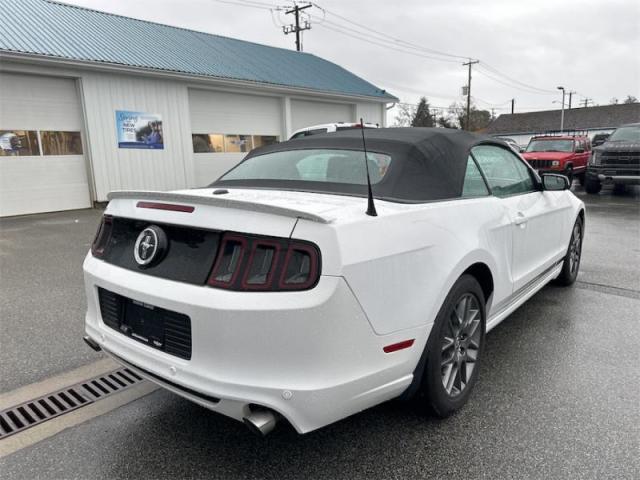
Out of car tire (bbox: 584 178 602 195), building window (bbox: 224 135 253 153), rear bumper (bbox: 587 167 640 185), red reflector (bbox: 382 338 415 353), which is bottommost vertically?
car tire (bbox: 584 178 602 195)

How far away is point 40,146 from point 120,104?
7.21ft

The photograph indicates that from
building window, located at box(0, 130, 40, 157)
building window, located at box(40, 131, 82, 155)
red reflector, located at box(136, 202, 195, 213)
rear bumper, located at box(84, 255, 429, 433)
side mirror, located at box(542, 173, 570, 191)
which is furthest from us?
building window, located at box(40, 131, 82, 155)

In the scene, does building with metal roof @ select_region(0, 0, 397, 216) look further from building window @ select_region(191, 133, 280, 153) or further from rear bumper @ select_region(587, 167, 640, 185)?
rear bumper @ select_region(587, 167, 640, 185)

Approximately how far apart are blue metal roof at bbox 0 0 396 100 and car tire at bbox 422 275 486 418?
10871 mm

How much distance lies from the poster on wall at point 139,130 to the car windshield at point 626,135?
13.1 meters

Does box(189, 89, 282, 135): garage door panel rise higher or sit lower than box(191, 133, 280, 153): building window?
higher

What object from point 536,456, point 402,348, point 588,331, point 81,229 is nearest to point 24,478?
point 402,348

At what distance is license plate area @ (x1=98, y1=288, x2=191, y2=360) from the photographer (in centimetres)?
201

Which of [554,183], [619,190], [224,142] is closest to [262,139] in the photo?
[224,142]

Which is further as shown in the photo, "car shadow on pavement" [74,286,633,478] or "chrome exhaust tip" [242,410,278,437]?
"car shadow on pavement" [74,286,633,478]

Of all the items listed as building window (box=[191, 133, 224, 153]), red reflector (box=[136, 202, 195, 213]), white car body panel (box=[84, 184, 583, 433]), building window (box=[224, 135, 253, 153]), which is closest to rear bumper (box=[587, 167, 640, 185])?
building window (box=[224, 135, 253, 153])

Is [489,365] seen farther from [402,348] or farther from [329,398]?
[329,398]

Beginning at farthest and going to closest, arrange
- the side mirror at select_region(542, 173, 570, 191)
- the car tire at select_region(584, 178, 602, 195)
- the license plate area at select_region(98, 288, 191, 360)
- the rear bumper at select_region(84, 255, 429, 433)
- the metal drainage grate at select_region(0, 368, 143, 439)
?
the car tire at select_region(584, 178, 602, 195)
the side mirror at select_region(542, 173, 570, 191)
the metal drainage grate at select_region(0, 368, 143, 439)
the license plate area at select_region(98, 288, 191, 360)
the rear bumper at select_region(84, 255, 429, 433)

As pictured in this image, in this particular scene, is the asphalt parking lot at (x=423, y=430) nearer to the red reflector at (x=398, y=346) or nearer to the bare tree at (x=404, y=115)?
the red reflector at (x=398, y=346)
